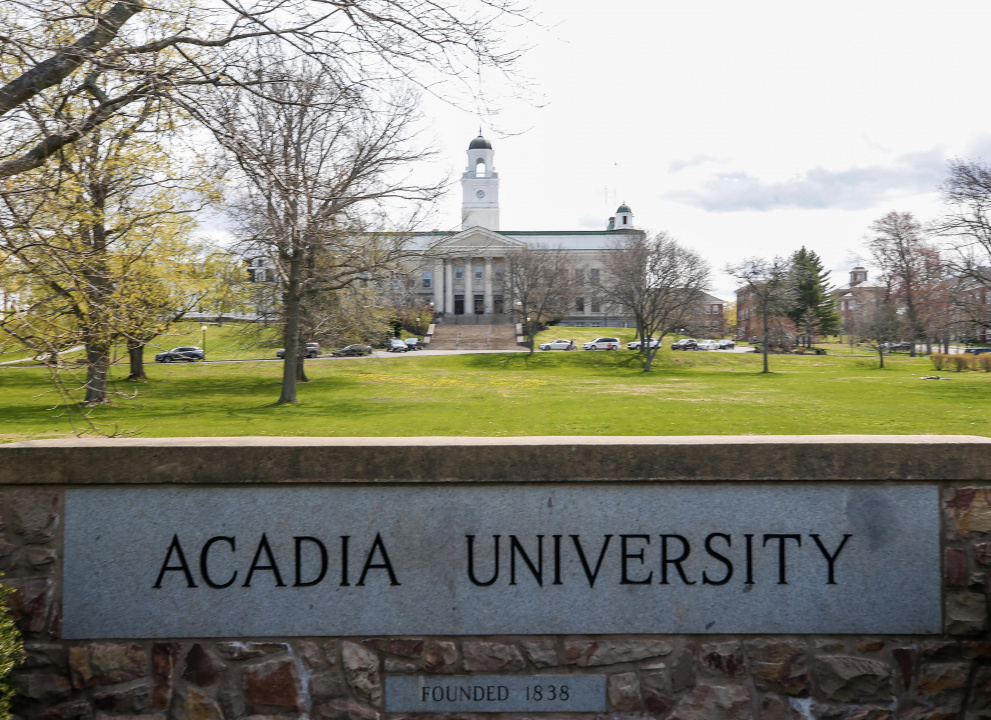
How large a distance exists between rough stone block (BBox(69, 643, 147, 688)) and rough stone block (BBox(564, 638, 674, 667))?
2176 millimetres

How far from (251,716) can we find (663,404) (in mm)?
25869

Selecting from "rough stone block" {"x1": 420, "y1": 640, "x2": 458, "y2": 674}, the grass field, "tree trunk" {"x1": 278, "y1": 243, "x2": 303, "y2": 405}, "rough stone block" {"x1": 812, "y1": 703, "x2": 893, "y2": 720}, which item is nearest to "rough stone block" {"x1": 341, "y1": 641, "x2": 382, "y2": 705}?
"rough stone block" {"x1": 420, "y1": 640, "x2": 458, "y2": 674}

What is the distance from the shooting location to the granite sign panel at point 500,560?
363cm

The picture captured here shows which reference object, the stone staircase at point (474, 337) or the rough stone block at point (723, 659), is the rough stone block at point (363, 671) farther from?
the stone staircase at point (474, 337)

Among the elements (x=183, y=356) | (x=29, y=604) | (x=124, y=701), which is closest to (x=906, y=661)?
(x=124, y=701)

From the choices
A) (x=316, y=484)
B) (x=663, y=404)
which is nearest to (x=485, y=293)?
(x=663, y=404)

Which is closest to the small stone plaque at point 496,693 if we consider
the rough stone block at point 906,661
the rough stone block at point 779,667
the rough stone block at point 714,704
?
the rough stone block at point 714,704

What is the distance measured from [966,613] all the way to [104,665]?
14.3 feet

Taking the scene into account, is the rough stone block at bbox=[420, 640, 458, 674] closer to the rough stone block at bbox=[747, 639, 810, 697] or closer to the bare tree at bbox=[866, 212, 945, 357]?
the rough stone block at bbox=[747, 639, 810, 697]

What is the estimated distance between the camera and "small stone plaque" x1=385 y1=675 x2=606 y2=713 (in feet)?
11.7

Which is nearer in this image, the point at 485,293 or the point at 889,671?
the point at 889,671

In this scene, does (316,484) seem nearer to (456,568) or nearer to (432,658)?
(456,568)

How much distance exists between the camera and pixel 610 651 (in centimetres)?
362

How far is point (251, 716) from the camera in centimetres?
354
